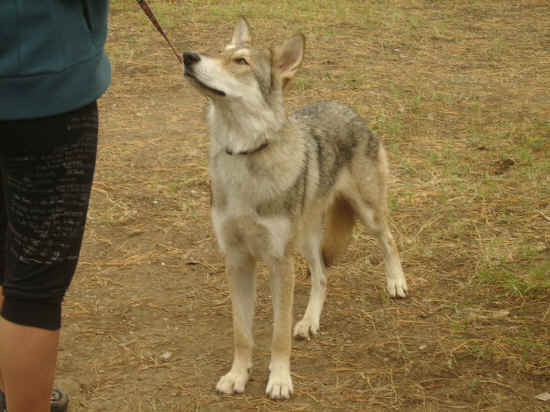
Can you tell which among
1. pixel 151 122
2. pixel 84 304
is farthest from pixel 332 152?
pixel 151 122

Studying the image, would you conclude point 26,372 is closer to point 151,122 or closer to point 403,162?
point 403,162

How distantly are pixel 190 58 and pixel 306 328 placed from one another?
1763 millimetres

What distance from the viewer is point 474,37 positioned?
9.73 m

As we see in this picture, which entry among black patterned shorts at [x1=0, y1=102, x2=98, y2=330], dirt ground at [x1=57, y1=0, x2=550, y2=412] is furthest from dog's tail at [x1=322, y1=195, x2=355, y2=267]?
black patterned shorts at [x1=0, y1=102, x2=98, y2=330]

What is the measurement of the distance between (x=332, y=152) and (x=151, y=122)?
12.0ft

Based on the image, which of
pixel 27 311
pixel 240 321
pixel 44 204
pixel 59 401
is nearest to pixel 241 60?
pixel 240 321

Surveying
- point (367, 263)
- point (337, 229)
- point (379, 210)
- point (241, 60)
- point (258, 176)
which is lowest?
point (367, 263)

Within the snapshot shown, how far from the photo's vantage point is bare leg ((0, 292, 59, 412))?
1.88m

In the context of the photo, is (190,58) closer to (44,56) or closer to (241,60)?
(241,60)

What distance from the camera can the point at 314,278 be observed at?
386 cm

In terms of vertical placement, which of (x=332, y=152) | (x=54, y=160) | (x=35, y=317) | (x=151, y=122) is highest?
(x=54, y=160)

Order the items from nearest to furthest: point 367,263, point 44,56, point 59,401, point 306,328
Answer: point 44,56, point 59,401, point 306,328, point 367,263

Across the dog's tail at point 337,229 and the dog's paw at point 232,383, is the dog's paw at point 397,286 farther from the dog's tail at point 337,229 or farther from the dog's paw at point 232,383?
the dog's paw at point 232,383

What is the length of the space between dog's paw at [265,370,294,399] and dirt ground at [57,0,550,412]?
0.15 feet
